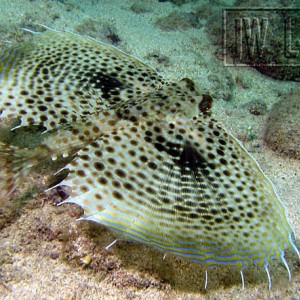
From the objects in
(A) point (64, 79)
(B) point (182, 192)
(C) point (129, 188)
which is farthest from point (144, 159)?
(A) point (64, 79)

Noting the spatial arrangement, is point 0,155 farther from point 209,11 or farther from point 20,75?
point 209,11

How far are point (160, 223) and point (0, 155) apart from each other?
1.62 meters

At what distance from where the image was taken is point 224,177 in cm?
274

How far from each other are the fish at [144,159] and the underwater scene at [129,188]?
0.01m

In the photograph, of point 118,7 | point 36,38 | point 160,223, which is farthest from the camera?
point 118,7

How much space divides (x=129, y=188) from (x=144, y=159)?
1.18ft

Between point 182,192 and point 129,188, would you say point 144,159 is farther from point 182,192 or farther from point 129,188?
point 182,192

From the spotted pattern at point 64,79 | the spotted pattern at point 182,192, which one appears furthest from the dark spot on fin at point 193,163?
the spotted pattern at point 64,79

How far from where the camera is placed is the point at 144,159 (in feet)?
8.91

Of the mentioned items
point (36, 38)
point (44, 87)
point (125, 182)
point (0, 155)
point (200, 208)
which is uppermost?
point (36, 38)

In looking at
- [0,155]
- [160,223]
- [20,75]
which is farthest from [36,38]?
[160,223]

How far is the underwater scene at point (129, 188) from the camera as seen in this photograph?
235 cm

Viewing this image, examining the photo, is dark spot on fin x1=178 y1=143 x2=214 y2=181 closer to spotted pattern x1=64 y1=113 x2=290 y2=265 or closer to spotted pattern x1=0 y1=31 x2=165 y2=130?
spotted pattern x1=64 y1=113 x2=290 y2=265

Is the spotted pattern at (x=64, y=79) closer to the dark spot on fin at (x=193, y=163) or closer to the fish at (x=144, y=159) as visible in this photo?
the fish at (x=144, y=159)
